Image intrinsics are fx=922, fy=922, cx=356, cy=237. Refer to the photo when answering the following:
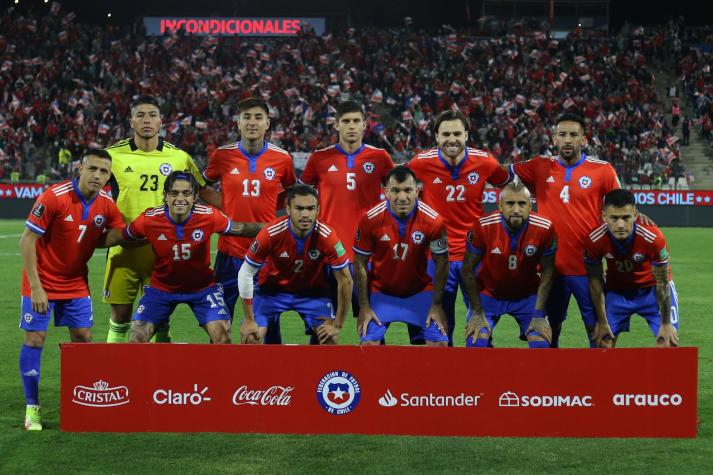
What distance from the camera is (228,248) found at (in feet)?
25.3

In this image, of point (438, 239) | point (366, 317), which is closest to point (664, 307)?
point (438, 239)

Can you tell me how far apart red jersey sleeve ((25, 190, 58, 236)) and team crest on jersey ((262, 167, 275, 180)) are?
6.14 feet

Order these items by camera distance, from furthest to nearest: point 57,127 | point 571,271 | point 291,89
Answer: point 291,89, point 57,127, point 571,271

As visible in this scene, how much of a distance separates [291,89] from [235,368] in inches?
1115

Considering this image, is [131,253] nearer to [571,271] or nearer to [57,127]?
[571,271]

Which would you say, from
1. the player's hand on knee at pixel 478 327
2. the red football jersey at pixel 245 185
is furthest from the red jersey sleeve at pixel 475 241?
the red football jersey at pixel 245 185

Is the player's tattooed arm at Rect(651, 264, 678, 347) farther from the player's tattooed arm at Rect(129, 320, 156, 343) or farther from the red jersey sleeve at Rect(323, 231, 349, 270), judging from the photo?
the player's tattooed arm at Rect(129, 320, 156, 343)

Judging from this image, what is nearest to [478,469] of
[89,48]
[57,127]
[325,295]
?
[325,295]

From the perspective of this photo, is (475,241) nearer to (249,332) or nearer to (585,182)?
(585,182)

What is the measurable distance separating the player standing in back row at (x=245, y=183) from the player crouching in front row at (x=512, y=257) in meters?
1.79

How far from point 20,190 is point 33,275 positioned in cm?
2318

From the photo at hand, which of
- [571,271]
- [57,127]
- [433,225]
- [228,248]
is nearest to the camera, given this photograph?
[433,225]

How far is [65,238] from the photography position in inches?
258

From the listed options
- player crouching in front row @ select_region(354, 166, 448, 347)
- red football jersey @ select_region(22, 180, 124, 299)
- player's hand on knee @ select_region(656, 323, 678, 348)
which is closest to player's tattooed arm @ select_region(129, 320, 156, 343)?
red football jersey @ select_region(22, 180, 124, 299)
